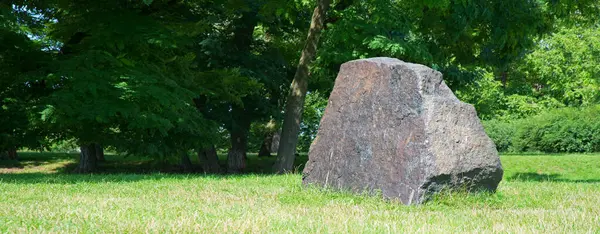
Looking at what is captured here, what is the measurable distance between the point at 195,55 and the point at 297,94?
293 cm

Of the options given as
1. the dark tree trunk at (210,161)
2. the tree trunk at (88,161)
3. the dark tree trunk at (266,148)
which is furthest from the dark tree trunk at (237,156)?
the dark tree trunk at (266,148)

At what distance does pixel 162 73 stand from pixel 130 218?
29.5 feet

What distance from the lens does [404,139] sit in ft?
28.0

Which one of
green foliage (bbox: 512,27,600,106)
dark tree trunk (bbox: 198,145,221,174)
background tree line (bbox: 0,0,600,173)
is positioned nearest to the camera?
background tree line (bbox: 0,0,600,173)

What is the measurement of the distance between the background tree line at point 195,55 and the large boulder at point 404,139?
5.43 m

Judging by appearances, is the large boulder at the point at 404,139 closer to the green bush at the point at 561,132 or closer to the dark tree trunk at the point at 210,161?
the dark tree trunk at the point at 210,161

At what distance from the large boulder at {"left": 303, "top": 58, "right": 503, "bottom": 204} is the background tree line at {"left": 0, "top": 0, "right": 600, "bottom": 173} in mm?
5434

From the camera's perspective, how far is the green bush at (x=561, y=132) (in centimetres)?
3152

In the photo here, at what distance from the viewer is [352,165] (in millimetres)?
9219

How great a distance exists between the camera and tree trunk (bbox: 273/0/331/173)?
18.0m

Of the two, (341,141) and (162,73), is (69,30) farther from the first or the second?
(341,141)

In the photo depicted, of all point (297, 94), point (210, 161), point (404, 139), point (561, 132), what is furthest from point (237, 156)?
point (404, 139)

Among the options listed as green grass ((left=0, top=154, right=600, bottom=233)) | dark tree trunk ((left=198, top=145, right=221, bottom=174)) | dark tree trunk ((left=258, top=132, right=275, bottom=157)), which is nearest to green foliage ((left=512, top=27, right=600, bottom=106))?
dark tree trunk ((left=258, top=132, right=275, bottom=157))

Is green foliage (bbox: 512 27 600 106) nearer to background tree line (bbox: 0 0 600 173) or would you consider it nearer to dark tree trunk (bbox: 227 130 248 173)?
background tree line (bbox: 0 0 600 173)
